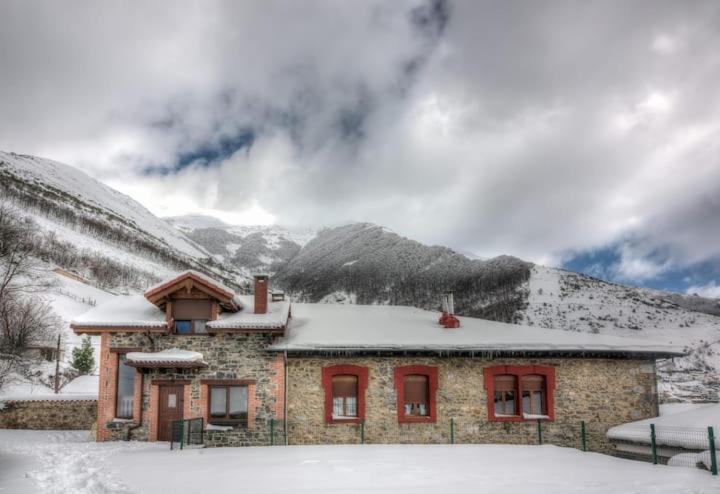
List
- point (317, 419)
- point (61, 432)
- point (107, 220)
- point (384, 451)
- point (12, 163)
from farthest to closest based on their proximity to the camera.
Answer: point (12, 163), point (107, 220), point (61, 432), point (317, 419), point (384, 451)

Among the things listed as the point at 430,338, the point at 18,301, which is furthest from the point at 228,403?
the point at 18,301

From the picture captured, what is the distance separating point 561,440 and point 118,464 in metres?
13.3

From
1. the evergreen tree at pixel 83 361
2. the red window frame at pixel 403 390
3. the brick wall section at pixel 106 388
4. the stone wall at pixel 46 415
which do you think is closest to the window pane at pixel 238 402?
the brick wall section at pixel 106 388

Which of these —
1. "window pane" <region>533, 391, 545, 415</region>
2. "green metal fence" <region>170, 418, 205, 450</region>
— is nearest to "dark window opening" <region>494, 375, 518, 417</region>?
"window pane" <region>533, 391, 545, 415</region>

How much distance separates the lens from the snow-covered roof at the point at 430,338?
679 inches

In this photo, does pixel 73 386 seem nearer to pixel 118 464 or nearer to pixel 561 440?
pixel 118 464

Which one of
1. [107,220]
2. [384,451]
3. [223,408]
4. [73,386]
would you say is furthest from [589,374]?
[107,220]

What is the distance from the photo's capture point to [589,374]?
701 inches

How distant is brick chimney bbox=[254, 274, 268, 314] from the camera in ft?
60.8

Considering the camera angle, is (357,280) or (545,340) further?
(357,280)

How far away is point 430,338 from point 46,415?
16.8 meters

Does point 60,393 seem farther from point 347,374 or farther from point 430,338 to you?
point 430,338

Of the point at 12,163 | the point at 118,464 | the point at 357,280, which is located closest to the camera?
the point at 118,464

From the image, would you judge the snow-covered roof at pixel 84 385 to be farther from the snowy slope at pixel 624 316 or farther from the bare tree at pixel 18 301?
the snowy slope at pixel 624 316
